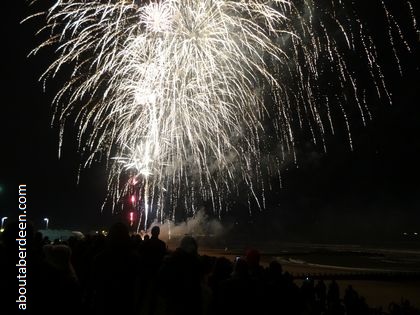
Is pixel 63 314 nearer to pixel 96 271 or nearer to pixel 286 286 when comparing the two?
pixel 96 271

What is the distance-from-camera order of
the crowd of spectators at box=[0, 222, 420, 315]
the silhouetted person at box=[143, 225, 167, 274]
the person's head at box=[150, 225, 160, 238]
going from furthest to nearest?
the person's head at box=[150, 225, 160, 238] < the silhouetted person at box=[143, 225, 167, 274] < the crowd of spectators at box=[0, 222, 420, 315]

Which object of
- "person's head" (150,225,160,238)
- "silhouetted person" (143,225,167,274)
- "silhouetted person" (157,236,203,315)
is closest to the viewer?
"silhouetted person" (157,236,203,315)

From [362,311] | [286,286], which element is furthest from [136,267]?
[362,311]

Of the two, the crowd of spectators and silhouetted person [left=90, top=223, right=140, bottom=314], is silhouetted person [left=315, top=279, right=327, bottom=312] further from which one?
silhouetted person [left=90, top=223, right=140, bottom=314]

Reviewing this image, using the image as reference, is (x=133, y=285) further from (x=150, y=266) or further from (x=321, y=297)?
(x=321, y=297)

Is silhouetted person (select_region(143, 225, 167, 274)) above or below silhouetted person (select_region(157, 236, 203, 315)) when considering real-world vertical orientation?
above

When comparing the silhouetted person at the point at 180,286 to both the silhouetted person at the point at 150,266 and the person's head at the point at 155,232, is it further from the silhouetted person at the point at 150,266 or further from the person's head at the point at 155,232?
the person's head at the point at 155,232

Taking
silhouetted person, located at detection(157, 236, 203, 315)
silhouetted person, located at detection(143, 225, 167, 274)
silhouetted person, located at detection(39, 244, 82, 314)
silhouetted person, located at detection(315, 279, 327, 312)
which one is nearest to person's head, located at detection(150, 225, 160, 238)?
silhouetted person, located at detection(143, 225, 167, 274)

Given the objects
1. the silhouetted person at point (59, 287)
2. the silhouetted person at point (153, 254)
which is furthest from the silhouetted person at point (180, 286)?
the silhouetted person at point (153, 254)

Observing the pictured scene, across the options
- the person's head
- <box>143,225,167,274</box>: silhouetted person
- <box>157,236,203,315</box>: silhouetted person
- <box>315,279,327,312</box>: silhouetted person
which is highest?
the person's head

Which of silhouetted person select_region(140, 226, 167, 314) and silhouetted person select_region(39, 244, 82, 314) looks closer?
silhouetted person select_region(39, 244, 82, 314)

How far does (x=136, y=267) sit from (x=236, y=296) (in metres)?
1.34

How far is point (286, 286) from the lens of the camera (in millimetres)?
5652

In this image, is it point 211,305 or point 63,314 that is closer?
point 63,314
